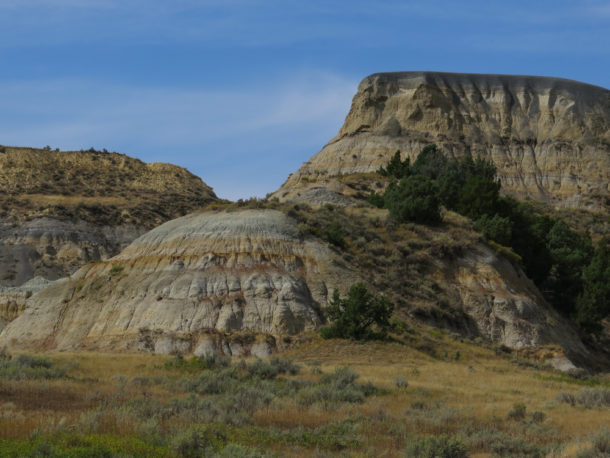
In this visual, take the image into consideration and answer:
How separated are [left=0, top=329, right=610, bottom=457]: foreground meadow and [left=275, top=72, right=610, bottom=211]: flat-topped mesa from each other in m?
71.2

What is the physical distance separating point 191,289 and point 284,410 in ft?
64.6

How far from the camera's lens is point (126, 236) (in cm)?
9812

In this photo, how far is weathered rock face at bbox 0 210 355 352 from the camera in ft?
119

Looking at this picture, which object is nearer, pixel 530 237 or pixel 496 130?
pixel 530 237

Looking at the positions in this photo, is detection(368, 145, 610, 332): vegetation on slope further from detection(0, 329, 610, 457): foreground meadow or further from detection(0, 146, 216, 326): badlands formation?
detection(0, 146, 216, 326): badlands formation

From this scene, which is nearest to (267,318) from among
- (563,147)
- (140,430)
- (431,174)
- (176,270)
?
(176,270)

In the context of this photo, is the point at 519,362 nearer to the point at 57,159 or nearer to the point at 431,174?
the point at 431,174

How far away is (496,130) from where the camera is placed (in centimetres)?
10962

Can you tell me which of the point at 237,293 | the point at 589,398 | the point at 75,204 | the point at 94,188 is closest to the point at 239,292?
the point at 237,293

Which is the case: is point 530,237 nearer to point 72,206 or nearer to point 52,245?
point 52,245

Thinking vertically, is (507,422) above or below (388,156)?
below

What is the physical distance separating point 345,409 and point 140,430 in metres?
6.57

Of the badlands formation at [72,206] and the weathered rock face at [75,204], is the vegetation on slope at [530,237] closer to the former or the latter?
the badlands formation at [72,206]

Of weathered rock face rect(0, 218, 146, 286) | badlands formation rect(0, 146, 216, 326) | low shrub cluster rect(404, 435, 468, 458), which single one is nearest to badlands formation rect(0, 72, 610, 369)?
low shrub cluster rect(404, 435, 468, 458)
